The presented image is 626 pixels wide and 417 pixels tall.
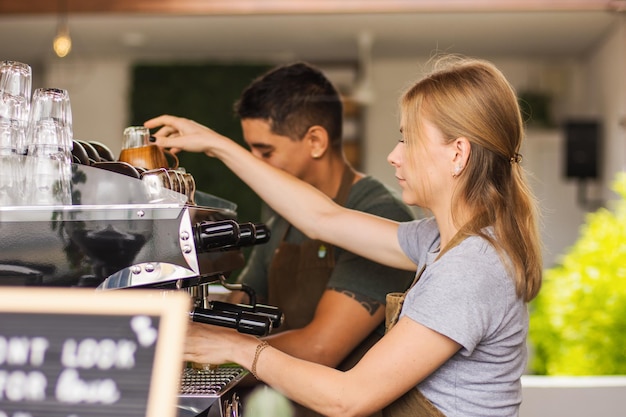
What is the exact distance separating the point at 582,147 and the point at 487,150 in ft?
16.5

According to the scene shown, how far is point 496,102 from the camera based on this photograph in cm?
128

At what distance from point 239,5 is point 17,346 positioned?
4.45 meters

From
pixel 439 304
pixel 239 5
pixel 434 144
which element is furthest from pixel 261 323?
pixel 239 5

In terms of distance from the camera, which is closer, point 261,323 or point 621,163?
point 261,323

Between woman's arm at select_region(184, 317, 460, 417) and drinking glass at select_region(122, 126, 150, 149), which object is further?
drinking glass at select_region(122, 126, 150, 149)

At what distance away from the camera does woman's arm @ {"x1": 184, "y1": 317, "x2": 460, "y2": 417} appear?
1.17 m

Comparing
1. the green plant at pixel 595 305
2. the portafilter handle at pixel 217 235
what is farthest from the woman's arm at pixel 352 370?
the green plant at pixel 595 305

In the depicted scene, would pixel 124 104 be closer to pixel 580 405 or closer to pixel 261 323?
pixel 580 405

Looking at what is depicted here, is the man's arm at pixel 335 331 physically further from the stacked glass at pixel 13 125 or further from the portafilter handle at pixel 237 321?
the stacked glass at pixel 13 125

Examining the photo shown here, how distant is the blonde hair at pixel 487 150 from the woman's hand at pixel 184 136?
41 cm

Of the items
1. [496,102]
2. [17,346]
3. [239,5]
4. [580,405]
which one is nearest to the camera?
[17,346]

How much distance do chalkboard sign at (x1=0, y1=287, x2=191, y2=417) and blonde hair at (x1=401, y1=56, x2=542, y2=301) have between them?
2.19 feet

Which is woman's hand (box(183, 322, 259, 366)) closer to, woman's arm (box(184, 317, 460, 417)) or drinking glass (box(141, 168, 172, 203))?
woman's arm (box(184, 317, 460, 417))

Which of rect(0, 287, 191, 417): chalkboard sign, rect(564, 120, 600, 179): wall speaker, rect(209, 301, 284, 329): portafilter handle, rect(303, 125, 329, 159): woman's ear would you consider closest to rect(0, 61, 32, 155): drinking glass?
rect(209, 301, 284, 329): portafilter handle
